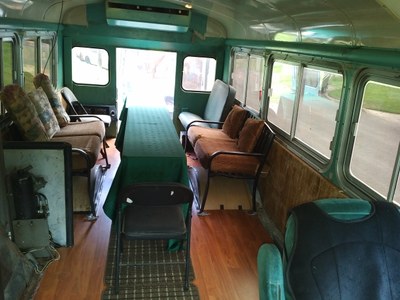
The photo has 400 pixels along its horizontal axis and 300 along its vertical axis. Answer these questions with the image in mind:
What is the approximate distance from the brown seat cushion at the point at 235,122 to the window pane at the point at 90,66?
98.2 inches

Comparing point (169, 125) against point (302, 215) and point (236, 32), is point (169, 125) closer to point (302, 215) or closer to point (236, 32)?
point (236, 32)

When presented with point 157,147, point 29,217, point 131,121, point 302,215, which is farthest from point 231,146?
point 302,215

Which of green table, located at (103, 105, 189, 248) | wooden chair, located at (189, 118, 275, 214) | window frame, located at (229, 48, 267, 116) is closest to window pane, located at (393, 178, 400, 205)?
green table, located at (103, 105, 189, 248)

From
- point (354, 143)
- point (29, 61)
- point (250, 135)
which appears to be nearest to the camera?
point (354, 143)

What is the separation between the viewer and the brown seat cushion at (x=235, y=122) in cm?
475

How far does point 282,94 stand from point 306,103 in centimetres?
63

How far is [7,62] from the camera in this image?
3.55 metres

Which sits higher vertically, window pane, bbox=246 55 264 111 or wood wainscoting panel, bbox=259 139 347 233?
window pane, bbox=246 55 264 111

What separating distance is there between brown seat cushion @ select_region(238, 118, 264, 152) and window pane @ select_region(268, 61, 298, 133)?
28cm

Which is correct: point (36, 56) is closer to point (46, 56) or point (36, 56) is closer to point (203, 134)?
point (46, 56)

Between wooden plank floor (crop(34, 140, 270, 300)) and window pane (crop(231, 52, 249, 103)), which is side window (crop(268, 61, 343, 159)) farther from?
window pane (crop(231, 52, 249, 103))

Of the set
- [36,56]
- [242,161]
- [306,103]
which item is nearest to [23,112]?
[36,56]

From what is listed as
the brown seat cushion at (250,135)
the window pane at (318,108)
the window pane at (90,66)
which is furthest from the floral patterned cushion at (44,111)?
the window pane at (318,108)

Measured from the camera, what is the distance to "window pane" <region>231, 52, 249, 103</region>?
18.0 ft
